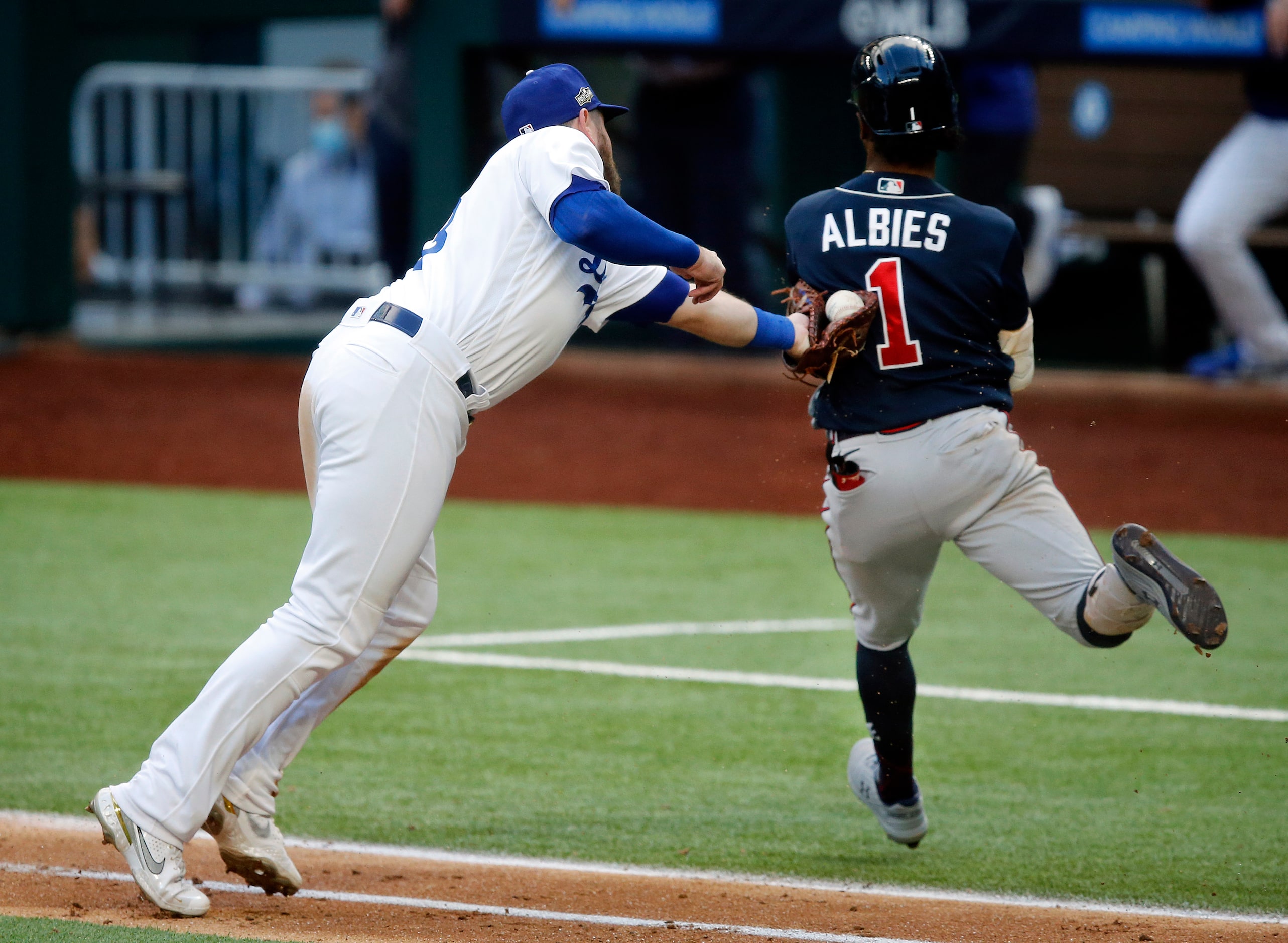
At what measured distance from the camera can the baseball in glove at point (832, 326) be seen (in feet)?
12.4

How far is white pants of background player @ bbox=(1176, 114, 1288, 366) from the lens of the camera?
387 inches

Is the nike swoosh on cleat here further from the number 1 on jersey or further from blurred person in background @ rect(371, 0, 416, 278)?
blurred person in background @ rect(371, 0, 416, 278)

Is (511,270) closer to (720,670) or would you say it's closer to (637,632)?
(720,670)

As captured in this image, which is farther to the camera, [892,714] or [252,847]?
[892,714]

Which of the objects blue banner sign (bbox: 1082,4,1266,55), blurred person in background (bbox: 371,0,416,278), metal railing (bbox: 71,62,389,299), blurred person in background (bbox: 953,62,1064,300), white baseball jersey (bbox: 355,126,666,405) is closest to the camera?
white baseball jersey (bbox: 355,126,666,405)

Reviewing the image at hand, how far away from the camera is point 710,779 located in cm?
481

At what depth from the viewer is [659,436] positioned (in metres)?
10.8

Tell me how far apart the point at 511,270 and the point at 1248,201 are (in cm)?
735

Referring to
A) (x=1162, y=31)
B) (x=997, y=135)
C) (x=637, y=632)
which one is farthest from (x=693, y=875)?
(x=1162, y=31)

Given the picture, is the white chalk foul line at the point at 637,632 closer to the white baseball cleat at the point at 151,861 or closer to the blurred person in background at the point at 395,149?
the white baseball cleat at the point at 151,861

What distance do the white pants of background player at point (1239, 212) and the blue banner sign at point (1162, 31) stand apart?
1.16 metres

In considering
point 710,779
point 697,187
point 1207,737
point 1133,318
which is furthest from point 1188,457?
point 710,779

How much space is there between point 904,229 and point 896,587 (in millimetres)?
823

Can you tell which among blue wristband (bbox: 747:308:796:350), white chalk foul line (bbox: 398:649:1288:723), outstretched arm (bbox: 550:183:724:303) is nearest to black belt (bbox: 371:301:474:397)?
outstretched arm (bbox: 550:183:724:303)
